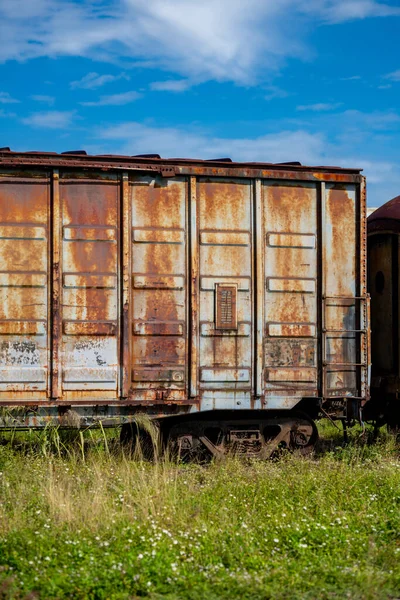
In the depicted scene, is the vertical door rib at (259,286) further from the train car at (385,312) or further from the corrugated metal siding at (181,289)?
the train car at (385,312)

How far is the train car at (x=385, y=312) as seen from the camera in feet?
33.4

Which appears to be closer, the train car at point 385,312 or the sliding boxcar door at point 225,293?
the sliding boxcar door at point 225,293

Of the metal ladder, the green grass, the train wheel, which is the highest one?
the metal ladder

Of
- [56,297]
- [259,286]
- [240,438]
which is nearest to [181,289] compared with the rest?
[259,286]

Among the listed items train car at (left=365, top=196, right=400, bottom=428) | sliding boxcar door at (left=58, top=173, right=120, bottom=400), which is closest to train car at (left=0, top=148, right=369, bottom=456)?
sliding boxcar door at (left=58, top=173, right=120, bottom=400)

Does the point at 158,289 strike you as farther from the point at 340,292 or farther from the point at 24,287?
the point at 340,292

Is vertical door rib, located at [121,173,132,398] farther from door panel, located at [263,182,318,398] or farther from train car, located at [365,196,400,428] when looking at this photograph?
train car, located at [365,196,400,428]

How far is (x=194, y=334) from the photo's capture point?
8781 mm

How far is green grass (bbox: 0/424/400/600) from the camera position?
469 centimetres

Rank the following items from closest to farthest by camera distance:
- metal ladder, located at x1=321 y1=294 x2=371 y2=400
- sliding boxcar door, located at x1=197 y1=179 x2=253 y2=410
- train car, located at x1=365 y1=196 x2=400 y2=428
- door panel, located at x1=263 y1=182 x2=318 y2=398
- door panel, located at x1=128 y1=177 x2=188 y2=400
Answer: door panel, located at x1=128 y1=177 x2=188 y2=400, sliding boxcar door, located at x1=197 y1=179 x2=253 y2=410, door panel, located at x1=263 y1=182 x2=318 y2=398, metal ladder, located at x1=321 y1=294 x2=371 y2=400, train car, located at x1=365 y1=196 x2=400 y2=428

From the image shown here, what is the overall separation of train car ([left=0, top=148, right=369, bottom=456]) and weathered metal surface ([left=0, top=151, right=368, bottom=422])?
0.7 inches

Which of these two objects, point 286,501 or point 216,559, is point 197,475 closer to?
point 286,501

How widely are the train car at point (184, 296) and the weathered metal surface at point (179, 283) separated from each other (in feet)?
0.06

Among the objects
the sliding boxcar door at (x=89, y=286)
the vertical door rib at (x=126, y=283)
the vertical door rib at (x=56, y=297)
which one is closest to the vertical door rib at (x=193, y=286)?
the vertical door rib at (x=126, y=283)
